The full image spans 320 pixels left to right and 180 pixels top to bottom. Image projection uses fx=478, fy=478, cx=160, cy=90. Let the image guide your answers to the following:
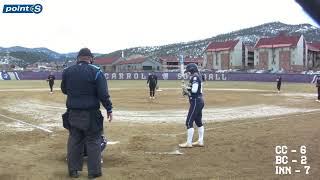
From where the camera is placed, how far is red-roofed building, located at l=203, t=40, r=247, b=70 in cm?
13762

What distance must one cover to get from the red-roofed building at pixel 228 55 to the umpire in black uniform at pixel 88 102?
12877 centimetres

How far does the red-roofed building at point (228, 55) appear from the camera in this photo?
137625mm

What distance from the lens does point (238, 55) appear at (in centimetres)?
13988

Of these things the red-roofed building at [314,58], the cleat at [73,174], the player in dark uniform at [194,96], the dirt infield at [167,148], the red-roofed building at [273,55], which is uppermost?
the red-roofed building at [273,55]

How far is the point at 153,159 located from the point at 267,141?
133 inches

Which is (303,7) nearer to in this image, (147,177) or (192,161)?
(147,177)

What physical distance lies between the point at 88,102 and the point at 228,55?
133 m

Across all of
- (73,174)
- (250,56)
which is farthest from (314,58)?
(250,56)

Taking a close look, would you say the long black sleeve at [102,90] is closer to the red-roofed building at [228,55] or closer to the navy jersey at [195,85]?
the navy jersey at [195,85]

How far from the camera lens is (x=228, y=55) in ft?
453

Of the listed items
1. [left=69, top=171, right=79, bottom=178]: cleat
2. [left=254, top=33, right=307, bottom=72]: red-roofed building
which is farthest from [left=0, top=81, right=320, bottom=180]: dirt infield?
[left=254, top=33, right=307, bottom=72]: red-roofed building

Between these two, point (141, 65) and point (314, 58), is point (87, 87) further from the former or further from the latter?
point (141, 65)

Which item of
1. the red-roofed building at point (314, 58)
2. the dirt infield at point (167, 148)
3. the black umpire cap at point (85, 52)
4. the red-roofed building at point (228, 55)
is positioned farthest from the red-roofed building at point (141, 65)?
the black umpire cap at point (85, 52)

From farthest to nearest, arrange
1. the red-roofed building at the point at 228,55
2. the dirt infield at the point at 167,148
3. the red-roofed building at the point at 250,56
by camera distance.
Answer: the red-roofed building at the point at 228,55 < the red-roofed building at the point at 250,56 < the dirt infield at the point at 167,148
